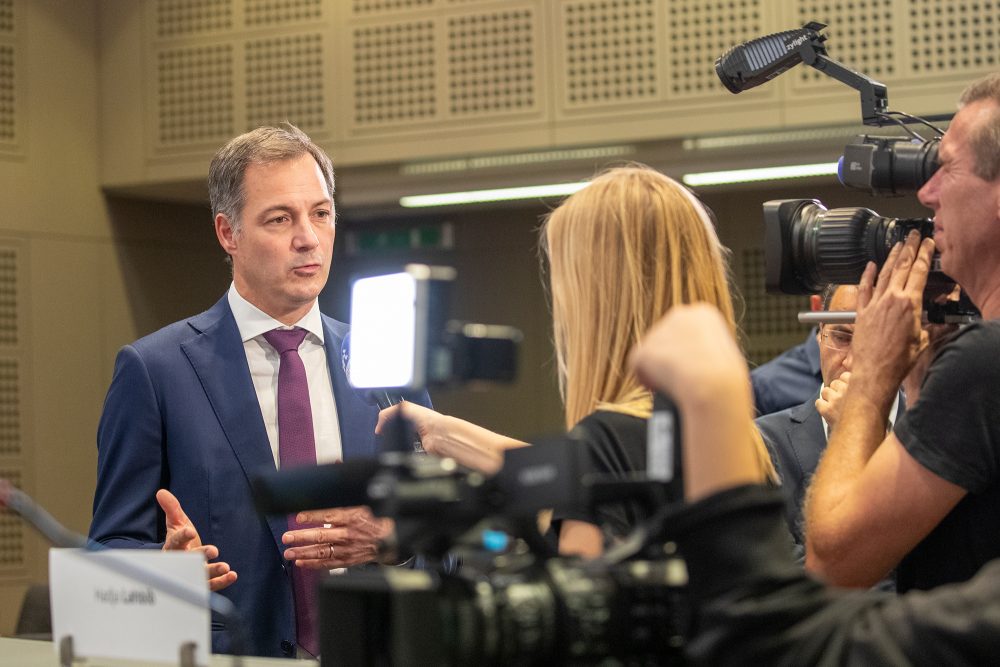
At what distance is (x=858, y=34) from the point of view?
4.79m

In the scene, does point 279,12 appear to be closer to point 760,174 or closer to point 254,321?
point 760,174

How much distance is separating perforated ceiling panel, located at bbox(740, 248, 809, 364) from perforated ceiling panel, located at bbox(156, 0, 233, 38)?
263cm

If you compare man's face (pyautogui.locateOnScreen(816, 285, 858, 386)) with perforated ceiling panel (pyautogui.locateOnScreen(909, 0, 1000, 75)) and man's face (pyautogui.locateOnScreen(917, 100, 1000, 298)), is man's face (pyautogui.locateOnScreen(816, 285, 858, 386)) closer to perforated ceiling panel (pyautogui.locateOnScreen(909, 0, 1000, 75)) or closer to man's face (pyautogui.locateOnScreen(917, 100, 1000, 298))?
man's face (pyautogui.locateOnScreen(917, 100, 1000, 298))

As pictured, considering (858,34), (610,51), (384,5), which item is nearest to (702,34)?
(610,51)

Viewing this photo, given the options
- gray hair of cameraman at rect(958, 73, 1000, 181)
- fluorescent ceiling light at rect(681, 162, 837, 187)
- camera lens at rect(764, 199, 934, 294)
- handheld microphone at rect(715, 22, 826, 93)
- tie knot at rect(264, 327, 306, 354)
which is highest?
handheld microphone at rect(715, 22, 826, 93)

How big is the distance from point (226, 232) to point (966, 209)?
5.27 ft

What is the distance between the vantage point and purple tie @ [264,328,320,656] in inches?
95.1

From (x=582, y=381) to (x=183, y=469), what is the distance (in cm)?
105

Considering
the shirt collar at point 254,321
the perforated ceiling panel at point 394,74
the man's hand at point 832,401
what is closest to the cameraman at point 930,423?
the man's hand at point 832,401

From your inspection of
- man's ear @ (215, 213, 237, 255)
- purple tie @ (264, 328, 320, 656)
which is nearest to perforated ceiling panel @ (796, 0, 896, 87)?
man's ear @ (215, 213, 237, 255)

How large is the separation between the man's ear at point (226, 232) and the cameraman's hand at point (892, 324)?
1.39 meters

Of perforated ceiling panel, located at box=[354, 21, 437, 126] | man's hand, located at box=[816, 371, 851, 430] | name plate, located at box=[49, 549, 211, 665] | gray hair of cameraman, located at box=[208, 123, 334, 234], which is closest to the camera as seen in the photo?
name plate, located at box=[49, 549, 211, 665]

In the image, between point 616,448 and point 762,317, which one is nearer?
point 616,448

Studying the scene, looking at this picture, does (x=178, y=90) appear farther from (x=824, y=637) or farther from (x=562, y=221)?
(x=824, y=637)
